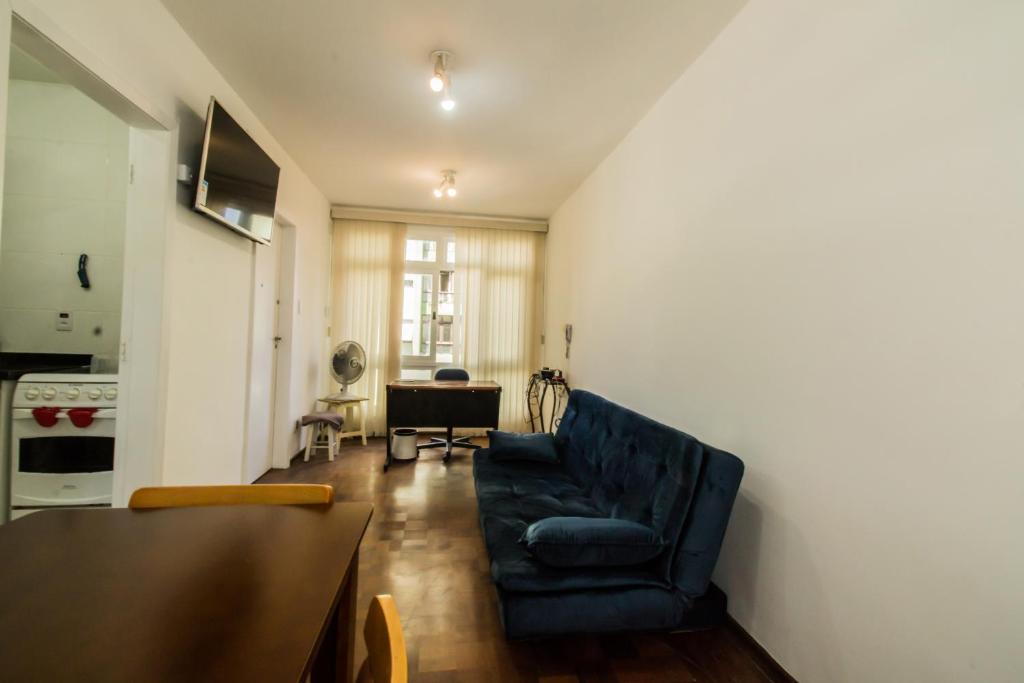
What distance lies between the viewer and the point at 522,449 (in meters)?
2.80

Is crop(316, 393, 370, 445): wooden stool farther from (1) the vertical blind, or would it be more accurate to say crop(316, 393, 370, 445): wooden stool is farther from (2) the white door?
(2) the white door

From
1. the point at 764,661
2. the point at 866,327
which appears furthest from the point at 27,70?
the point at 764,661

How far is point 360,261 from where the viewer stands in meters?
4.89

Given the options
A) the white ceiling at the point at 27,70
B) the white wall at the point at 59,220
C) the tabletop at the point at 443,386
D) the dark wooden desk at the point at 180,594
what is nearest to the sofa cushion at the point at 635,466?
the dark wooden desk at the point at 180,594

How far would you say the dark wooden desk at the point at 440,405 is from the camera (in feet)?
12.7

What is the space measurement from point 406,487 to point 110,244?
2.67 metres

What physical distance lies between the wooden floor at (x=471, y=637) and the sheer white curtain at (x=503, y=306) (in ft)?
7.86

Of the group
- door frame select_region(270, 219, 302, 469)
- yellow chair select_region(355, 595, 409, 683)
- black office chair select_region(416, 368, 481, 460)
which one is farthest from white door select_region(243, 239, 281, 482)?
yellow chair select_region(355, 595, 409, 683)

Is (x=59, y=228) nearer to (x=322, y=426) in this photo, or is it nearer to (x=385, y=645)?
(x=322, y=426)

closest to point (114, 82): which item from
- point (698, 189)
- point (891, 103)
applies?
point (698, 189)

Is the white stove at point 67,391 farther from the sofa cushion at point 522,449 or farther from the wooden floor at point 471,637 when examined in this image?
the sofa cushion at point 522,449

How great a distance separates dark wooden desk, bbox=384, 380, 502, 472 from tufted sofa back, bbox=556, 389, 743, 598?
1.80 metres

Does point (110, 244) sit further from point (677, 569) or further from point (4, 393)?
point (677, 569)

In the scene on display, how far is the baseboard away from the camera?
1.51 m
